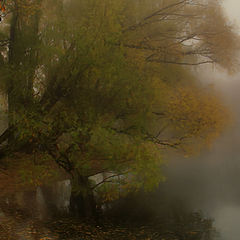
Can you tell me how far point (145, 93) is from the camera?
36.0ft

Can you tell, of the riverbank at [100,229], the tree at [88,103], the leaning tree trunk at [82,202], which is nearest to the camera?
the riverbank at [100,229]

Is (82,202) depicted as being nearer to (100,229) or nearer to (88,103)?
(100,229)

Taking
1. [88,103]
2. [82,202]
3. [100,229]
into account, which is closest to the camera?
[100,229]

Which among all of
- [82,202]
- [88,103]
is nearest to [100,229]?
[82,202]

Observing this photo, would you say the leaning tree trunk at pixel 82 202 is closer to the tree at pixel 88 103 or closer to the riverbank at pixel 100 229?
the tree at pixel 88 103

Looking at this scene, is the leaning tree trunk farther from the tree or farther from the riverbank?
the riverbank

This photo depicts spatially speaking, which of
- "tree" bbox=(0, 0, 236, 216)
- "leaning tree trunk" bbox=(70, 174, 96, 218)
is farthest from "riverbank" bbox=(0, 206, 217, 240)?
"tree" bbox=(0, 0, 236, 216)

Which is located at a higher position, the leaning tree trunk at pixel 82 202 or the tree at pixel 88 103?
the tree at pixel 88 103

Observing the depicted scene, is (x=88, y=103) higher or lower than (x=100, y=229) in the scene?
higher

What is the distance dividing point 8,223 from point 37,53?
5303 millimetres

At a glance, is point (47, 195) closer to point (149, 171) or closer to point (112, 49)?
point (149, 171)

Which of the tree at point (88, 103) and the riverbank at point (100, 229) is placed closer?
the riverbank at point (100, 229)

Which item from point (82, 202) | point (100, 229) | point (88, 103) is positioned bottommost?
point (100, 229)

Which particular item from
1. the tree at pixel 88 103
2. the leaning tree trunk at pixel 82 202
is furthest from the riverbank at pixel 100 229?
the tree at pixel 88 103
